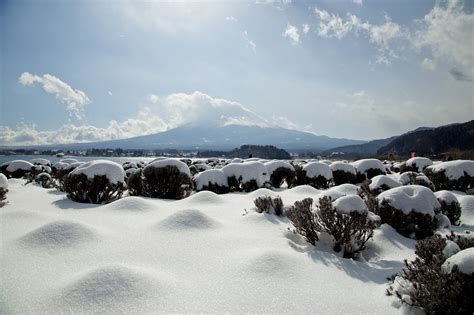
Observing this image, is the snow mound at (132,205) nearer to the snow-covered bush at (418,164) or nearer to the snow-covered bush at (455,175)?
the snow-covered bush at (455,175)

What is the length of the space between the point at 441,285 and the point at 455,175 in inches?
420

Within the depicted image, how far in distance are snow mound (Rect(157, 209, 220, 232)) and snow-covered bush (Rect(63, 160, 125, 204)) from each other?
3.68 metres

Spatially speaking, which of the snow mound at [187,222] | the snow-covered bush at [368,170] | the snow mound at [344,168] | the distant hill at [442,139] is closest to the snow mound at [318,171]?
the snow mound at [344,168]

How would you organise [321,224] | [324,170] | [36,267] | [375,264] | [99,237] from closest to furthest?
[36,267] → [375,264] → [99,237] → [321,224] → [324,170]

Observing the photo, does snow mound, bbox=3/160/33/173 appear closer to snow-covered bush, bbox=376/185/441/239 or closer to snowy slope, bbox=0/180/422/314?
snowy slope, bbox=0/180/422/314

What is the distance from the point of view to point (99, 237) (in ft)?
15.4

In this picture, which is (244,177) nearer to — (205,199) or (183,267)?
(205,199)

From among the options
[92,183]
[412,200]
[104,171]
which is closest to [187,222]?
[92,183]

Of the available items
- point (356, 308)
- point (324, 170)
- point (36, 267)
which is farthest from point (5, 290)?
point (324, 170)

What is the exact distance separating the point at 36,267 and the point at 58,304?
112 centimetres

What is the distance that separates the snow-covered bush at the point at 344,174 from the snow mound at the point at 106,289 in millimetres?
13010

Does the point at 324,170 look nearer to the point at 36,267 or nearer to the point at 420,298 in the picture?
the point at 420,298

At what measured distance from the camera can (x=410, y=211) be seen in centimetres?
579

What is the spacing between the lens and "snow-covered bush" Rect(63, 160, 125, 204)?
26.4 ft
